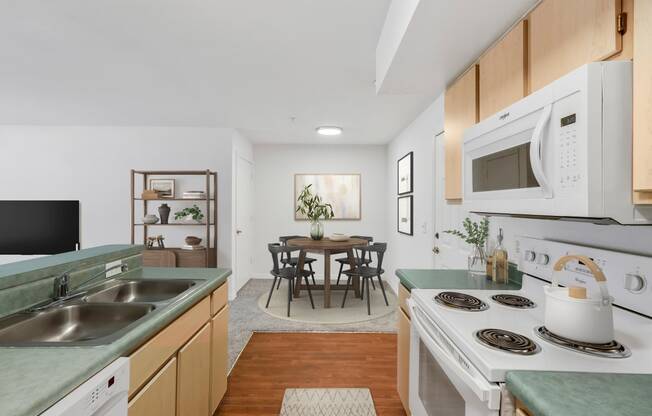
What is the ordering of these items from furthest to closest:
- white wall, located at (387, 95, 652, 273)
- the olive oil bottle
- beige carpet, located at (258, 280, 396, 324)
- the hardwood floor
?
beige carpet, located at (258, 280, 396, 324)
the hardwood floor
the olive oil bottle
white wall, located at (387, 95, 652, 273)

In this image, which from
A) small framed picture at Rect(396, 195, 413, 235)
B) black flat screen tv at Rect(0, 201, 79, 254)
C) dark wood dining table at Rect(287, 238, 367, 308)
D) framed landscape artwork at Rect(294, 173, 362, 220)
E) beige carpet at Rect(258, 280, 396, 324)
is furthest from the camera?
framed landscape artwork at Rect(294, 173, 362, 220)

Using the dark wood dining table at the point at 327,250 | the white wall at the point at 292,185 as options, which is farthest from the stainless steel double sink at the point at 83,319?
the white wall at the point at 292,185

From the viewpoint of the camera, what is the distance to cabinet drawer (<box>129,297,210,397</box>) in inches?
41.5

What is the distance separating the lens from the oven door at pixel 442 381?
0.87 metres

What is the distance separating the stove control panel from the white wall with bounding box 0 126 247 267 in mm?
3612

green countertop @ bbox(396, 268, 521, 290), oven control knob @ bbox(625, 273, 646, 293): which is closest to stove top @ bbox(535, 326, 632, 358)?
oven control knob @ bbox(625, 273, 646, 293)

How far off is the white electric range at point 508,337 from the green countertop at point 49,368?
1.02 m

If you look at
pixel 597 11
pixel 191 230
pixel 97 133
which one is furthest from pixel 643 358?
pixel 97 133

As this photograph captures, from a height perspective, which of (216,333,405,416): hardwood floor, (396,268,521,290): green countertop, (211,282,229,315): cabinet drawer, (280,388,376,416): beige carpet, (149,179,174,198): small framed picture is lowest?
(280,388,376,416): beige carpet

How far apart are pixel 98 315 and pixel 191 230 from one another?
9.87ft

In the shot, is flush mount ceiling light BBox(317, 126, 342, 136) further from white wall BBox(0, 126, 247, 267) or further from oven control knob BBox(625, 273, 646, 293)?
oven control knob BBox(625, 273, 646, 293)

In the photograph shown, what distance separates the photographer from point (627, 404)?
0.69 m

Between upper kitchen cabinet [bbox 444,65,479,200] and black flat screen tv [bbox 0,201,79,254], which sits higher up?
→ upper kitchen cabinet [bbox 444,65,479,200]

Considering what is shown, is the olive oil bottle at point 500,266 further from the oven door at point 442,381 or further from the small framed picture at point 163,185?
the small framed picture at point 163,185
